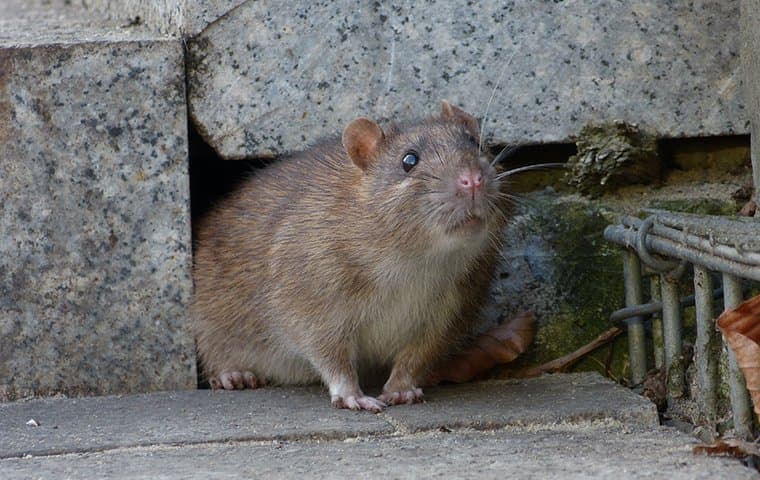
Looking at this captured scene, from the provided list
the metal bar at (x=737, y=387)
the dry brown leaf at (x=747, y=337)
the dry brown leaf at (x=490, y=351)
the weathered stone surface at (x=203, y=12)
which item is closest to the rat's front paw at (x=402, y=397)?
the dry brown leaf at (x=490, y=351)

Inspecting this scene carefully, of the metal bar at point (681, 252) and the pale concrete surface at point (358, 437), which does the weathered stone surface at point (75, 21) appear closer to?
the pale concrete surface at point (358, 437)

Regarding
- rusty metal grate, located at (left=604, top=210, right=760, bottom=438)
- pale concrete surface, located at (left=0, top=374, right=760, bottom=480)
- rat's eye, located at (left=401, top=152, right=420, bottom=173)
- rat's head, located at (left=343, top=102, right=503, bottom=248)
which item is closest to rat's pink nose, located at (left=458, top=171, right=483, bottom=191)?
rat's head, located at (left=343, top=102, right=503, bottom=248)

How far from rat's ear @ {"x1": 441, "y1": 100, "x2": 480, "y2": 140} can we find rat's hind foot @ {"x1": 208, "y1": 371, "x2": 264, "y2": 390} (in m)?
1.28

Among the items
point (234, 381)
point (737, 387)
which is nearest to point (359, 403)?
point (234, 381)

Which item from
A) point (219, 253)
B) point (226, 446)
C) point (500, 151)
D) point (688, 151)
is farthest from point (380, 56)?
point (226, 446)

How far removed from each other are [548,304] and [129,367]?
5.42 feet

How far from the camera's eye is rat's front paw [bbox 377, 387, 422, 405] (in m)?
4.35

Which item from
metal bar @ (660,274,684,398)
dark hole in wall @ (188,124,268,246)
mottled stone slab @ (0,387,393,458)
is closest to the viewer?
mottled stone slab @ (0,387,393,458)

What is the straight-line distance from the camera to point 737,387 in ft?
11.8

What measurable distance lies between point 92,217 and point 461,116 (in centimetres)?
143

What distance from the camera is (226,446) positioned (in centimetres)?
373

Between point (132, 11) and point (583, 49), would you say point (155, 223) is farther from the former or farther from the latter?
point (583, 49)

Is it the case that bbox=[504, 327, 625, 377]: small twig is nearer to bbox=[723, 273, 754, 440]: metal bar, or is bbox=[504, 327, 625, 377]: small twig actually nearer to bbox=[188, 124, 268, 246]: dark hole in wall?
bbox=[723, 273, 754, 440]: metal bar

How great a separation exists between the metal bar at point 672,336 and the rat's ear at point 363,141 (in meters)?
1.09
